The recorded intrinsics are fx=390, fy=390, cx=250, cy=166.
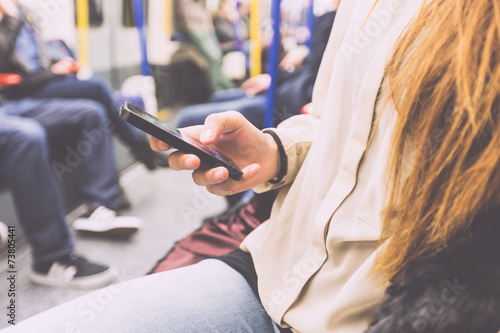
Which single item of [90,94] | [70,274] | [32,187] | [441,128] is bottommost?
[70,274]

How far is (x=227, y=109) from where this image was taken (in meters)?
1.76

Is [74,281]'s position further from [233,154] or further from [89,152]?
[233,154]

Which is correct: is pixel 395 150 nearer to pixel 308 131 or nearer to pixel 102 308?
pixel 308 131

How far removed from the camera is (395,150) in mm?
444

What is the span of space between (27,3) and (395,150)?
8.32 ft

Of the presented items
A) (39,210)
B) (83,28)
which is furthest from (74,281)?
(83,28)

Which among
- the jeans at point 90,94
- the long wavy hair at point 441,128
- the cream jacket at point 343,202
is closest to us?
the long wavy hair at point 441,128

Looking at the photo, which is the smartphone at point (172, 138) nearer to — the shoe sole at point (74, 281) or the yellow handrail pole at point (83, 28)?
the shoe sole at point (74, 281)

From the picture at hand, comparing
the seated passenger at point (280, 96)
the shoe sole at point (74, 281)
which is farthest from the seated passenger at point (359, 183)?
the shoe sole at point (74, 281)

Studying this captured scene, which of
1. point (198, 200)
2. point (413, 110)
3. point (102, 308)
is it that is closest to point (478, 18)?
point (413, 110)

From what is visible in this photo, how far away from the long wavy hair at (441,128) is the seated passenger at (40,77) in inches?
76.9

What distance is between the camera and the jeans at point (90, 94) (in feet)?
6.88

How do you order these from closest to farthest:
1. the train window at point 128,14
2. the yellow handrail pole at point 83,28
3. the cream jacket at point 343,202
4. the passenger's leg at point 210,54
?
the cream jacket at point 343,202
the yellow handrail pole at point 83,28
the train window at point 128,14
the passenger's leg at point 210,54

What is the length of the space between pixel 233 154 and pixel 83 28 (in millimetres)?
3178
